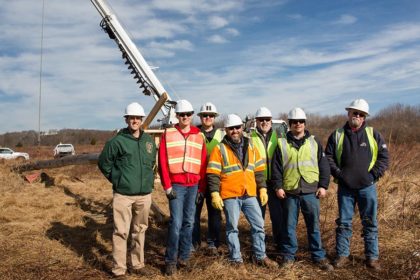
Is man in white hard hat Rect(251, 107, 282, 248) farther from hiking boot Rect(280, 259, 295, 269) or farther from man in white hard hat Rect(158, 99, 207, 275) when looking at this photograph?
man in white hard hat Rect(158, 99, 207, 275)

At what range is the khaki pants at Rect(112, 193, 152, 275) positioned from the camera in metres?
4.77

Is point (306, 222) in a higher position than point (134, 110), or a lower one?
lower

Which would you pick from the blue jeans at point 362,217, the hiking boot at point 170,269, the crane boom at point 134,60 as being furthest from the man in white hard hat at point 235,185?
the crane boom at point 134,60

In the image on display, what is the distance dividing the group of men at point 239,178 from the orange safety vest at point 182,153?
1cm

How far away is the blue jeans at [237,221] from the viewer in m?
4.91

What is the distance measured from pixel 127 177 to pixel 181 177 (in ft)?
2.10

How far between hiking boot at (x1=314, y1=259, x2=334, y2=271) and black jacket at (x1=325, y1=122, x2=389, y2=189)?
38.0 inches

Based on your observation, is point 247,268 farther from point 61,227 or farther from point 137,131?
point 61,227

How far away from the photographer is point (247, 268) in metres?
4.93

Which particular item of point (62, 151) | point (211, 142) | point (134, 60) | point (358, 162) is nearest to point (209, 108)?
point (211, 142)

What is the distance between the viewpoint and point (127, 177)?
4.75m

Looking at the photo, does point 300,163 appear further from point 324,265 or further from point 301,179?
point 324,265

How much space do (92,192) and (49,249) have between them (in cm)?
481

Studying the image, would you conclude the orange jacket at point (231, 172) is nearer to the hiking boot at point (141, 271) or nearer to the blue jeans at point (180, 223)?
the blue jeans at point (180, 223)
